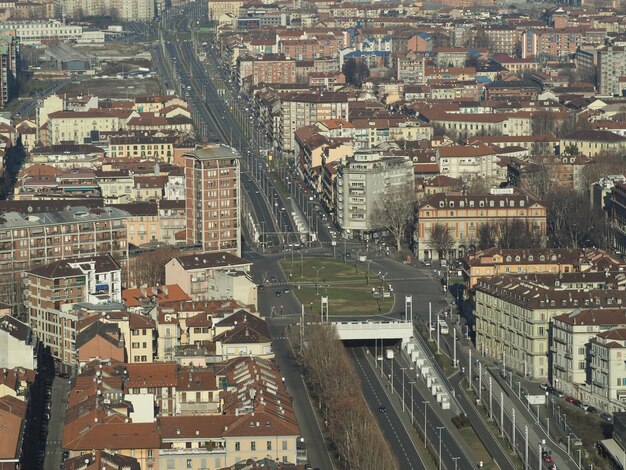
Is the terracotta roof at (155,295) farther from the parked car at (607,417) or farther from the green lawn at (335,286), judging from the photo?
the parked car at (607,417)

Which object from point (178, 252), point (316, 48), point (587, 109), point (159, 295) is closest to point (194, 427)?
point (159, 295)

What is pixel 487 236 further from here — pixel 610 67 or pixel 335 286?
pixel 610 67

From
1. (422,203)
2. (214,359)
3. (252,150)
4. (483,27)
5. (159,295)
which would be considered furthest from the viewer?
(483,27)

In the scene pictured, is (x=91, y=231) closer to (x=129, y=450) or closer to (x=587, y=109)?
(x=129, y=450)

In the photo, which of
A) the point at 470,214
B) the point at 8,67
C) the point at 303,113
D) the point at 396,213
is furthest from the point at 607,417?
the point at 8,67

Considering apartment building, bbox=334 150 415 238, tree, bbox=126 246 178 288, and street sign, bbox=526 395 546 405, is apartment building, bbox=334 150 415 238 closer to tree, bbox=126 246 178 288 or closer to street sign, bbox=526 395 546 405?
tree, bbox=126 246 178 288
